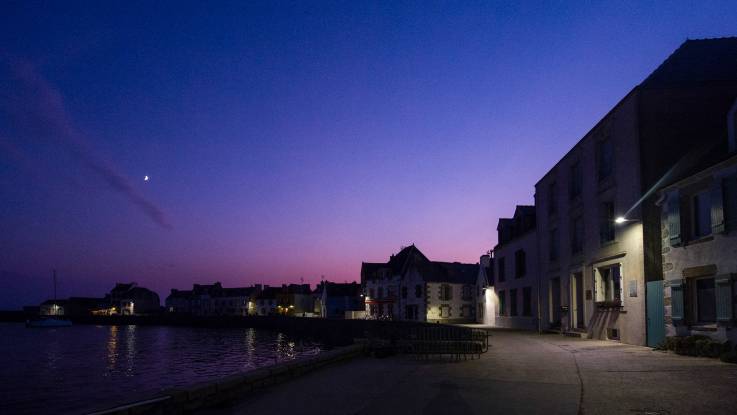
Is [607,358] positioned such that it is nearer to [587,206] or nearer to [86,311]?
[587,206]

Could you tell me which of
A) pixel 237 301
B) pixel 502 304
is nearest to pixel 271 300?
pixel 237 301

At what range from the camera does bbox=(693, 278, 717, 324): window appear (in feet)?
63.4

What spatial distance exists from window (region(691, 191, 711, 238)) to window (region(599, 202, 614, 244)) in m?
6.31

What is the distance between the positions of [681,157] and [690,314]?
5.98 metres

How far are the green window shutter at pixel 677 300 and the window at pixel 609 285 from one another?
15.3 feet

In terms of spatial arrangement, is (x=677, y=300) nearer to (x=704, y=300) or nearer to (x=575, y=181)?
(x=704, y=300)

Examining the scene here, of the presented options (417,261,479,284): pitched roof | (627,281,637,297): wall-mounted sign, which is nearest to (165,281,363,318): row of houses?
(417,261,479,284): pitched roof

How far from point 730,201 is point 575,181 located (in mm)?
14111

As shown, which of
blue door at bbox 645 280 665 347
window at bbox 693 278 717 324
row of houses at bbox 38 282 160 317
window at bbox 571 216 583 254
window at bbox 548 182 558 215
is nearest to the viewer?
window at bbox 693 278 717 324

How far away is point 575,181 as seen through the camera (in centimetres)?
3200

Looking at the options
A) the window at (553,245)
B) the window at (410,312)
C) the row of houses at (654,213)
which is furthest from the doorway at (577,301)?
the window at (410,312)

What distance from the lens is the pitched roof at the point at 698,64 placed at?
23625 mm

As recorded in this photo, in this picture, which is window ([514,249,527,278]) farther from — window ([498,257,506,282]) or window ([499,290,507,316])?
window ([499,290,507,316])

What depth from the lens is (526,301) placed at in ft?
141
